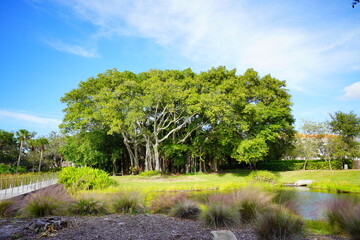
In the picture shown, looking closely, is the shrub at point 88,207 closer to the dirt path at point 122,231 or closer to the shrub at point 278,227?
the dirt path at point 122,231

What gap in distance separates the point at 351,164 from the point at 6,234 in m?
33.2

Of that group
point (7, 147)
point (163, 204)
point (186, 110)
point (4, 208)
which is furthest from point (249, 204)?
point (7, 147)

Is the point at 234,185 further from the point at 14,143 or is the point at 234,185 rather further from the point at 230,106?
the point at 14,143

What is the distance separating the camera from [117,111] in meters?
21.7

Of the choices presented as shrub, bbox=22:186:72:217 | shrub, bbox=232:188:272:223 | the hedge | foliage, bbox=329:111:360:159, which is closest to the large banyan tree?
the hedge

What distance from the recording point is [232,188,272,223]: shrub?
556 centimetres

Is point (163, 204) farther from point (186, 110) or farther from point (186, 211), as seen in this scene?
point (186, 110)

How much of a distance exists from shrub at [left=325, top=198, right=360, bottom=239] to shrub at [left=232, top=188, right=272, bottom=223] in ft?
4.19

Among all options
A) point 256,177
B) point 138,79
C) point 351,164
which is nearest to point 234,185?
point 256,177

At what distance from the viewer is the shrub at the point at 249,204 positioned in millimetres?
5559

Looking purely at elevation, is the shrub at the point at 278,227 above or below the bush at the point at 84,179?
below

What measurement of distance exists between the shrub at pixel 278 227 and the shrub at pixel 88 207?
4.10 m

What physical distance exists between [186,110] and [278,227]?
61.0 ft

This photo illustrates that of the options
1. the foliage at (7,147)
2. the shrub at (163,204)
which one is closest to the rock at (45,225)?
the shrub at (163,204)
